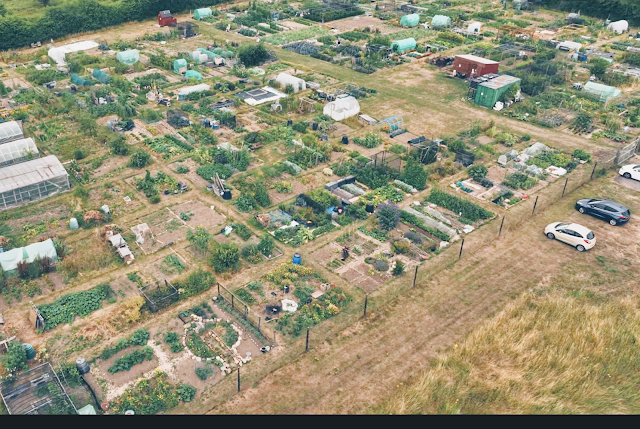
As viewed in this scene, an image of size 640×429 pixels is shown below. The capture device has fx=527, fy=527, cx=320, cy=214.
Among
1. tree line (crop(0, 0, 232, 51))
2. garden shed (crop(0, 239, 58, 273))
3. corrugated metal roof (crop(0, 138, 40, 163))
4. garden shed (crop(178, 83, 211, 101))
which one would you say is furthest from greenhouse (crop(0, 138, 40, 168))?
tree line (crop(0, 0, 232, 51))

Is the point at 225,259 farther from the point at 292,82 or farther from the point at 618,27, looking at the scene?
the point at 618,27

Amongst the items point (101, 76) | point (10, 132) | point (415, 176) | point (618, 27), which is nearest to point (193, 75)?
point (101, 76)

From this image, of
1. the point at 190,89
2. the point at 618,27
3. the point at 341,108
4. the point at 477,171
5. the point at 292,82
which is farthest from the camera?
the point at 618,27

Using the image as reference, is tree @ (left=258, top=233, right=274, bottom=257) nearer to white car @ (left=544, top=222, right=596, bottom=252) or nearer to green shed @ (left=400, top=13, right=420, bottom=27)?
white car @ (left=544, top=222, right=596, bottom=252)

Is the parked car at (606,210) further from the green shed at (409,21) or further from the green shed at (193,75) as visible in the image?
the green shed at (409,21)

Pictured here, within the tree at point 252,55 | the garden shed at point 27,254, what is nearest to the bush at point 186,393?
the garden shed at point 27,254

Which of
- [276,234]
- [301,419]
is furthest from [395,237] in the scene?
[301,419]
